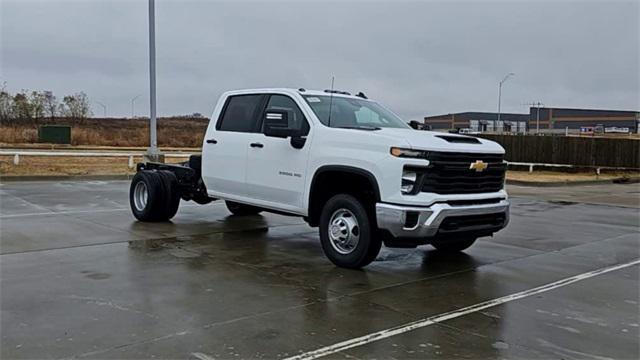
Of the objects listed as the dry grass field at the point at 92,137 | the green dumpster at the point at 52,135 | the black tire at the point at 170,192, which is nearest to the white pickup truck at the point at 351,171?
the black tire at the point at 170,192

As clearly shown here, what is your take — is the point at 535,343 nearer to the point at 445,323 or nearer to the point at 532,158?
the point at 445,323

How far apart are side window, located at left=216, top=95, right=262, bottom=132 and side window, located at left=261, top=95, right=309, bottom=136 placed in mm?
340

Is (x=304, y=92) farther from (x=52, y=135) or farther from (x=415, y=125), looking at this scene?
(x=52, y=135)

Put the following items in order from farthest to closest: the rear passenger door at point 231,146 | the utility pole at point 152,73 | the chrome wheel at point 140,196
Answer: the utility pole at point 152,73, the chrome wheel at point 140,196, the rear passenger door at point 231,146

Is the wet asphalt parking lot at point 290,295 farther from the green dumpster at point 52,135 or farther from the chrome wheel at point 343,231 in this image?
the green dumpster at point 52,135

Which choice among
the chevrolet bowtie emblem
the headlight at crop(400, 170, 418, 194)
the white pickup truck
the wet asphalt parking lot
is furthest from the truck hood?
the wet asphalt parking lot

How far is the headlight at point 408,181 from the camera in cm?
668

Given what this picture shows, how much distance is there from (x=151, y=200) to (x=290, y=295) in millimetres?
5003

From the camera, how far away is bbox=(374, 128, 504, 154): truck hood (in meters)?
6.71

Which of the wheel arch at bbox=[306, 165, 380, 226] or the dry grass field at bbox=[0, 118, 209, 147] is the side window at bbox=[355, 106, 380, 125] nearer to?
the wheel arch at bbox=[306, 165, 380, 226]

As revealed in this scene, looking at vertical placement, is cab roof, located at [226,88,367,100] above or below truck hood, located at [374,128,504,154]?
above

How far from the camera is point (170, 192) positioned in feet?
34.3

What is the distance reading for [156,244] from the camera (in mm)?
8562

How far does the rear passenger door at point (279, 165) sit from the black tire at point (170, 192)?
Answer: 92.0 inches
